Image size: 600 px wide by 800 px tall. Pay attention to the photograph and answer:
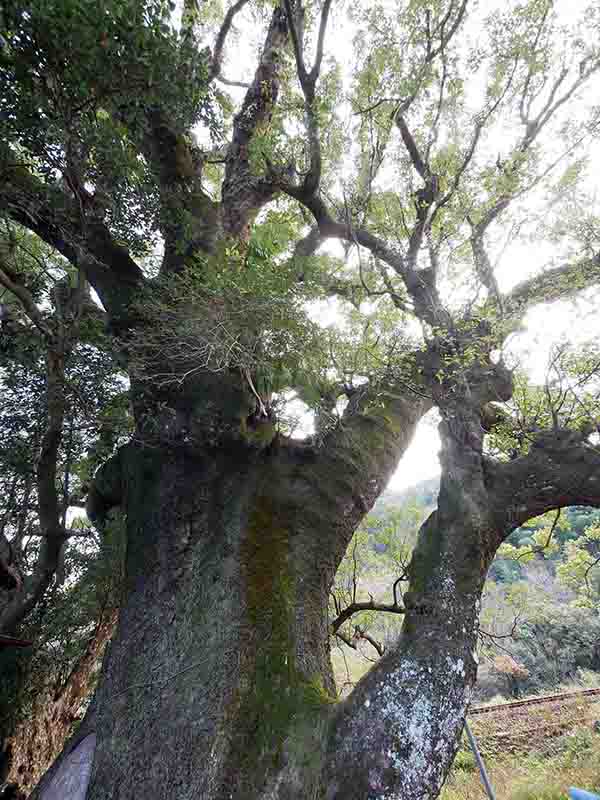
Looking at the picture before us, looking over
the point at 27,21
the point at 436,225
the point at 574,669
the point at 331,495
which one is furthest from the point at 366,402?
the point at 574,669

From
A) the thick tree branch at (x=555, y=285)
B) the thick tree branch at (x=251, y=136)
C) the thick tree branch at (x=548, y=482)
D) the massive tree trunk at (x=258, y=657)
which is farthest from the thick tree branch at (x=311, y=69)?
the thick tree branch at (x=548, y=482)

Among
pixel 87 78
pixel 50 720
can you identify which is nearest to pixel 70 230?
pixel 87 78

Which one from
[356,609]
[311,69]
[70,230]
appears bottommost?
[356,609]

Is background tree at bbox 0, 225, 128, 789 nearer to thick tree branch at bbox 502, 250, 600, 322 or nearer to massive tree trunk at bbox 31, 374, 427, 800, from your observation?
massive tree trunk at bbox 31, 374, 427, 800

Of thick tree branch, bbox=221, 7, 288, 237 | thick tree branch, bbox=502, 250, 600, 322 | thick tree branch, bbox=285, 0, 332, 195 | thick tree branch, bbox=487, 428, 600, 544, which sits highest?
thick tree branch, bbox=221, 7, 288, 237

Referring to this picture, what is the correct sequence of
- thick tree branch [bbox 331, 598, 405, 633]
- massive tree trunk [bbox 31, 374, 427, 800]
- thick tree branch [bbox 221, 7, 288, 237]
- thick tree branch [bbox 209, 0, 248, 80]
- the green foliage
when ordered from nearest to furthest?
massive tree trunk [bbox 31, 374, 427, 800] → the green foliage → thick tree branch [bbox 331, 598, 405, 633] → thick tree branch [bbox 221, 7, 288, 237] → thick tree branch [bbox 209, 0, 248, 80]

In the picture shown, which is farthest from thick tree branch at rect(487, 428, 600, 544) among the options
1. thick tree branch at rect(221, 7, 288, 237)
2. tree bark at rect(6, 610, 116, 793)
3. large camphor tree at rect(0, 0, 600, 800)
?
tree bark at rect(6, 610, 116, 793)

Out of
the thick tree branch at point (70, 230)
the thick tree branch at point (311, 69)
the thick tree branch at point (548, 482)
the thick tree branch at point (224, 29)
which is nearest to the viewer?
the thick tree branch at point (548, 482)

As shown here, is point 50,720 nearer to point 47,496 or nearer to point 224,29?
point 47,496

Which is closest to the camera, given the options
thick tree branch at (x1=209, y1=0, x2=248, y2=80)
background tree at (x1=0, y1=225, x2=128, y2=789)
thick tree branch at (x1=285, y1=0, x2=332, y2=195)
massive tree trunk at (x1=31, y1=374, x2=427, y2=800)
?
massive tree trunk at (x1=31, y1=374, x2=427, y2=800)

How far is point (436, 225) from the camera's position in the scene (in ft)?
13.1

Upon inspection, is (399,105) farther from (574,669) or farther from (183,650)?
(574,669)

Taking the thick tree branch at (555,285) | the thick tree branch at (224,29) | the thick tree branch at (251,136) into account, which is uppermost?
the thick tree branch at (224,29)

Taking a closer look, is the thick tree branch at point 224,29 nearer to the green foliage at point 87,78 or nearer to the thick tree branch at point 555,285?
the green foliage at point 87,78
